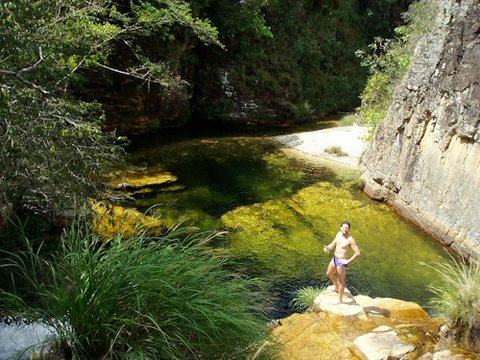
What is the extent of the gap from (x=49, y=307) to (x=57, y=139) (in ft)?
4.90

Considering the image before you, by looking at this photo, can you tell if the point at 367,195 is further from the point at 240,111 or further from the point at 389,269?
the point at 240,111

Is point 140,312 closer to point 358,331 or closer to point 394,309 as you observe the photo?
point 358,331

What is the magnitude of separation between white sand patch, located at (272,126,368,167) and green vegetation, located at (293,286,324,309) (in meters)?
9.28

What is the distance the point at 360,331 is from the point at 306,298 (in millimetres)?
1568

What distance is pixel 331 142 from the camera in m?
18.5

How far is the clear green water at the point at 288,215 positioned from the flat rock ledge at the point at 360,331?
1.44 metres

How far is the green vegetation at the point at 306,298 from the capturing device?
24.6 feet

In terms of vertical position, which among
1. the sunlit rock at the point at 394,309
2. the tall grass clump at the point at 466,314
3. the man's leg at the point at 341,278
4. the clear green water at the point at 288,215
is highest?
the tall grass clump at the point at 466,314

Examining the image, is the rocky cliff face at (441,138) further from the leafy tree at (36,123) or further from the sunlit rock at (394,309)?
the leafy tree at (36,123)

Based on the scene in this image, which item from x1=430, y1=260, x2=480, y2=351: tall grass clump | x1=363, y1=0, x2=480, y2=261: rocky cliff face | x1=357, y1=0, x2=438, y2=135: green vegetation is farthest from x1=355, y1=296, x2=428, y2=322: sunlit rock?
x1=357, y1=0, x2=438, y2=135: green vegetation

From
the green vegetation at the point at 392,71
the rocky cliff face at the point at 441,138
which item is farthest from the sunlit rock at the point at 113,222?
the green vegetation at the point at 392,71

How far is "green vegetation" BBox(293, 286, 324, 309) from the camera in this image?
751cm

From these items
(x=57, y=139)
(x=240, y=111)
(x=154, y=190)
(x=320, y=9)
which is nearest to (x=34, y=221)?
(x=57, y=139)

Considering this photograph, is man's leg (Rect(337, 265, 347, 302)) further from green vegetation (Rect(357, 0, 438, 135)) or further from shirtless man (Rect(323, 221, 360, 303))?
green vegetation (Rect(357, 0, 438, 135))
